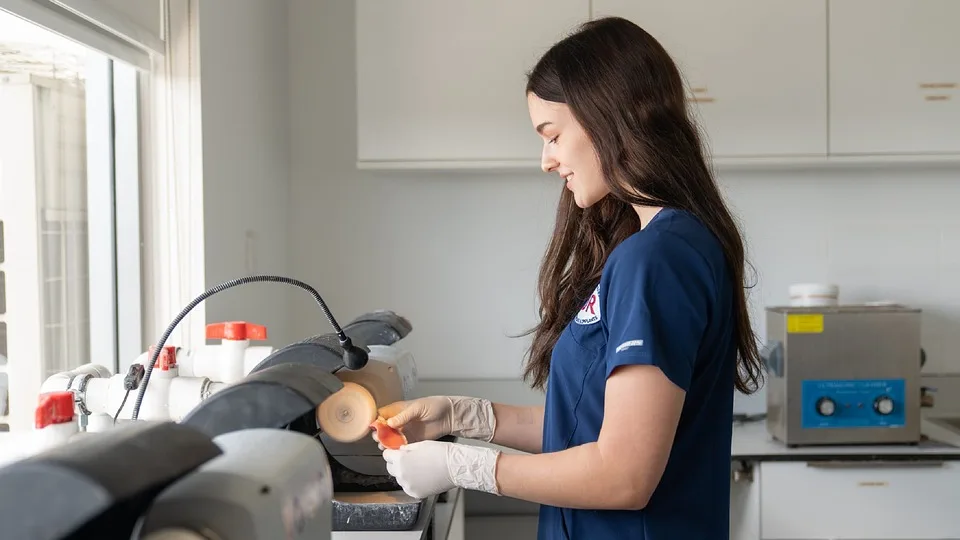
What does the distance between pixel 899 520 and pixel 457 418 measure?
55.4 inches

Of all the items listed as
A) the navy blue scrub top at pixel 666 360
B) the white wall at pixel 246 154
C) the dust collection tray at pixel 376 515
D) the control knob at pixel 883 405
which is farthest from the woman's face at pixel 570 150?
the control knob at pixel 883 405

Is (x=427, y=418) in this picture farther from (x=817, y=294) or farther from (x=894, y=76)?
(x=894, y=76)

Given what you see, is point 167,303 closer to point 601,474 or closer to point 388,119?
point 388,119

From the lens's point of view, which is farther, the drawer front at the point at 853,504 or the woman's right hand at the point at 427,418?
the drawer front at the point at 853,504

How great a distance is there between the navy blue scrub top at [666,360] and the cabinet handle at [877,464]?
3.87 ft

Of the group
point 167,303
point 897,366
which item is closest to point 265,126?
point 167,303

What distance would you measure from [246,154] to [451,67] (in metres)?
0.61

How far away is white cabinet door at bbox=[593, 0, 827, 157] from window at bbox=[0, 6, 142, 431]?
4.36 ft

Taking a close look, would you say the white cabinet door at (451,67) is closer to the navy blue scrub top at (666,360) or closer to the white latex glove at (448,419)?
the white latex glove at (448,419)

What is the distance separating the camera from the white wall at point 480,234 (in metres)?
2.87

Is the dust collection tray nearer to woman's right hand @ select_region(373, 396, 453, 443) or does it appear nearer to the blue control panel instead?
woman's right hand @ select_region(373, 396, 453, 443)

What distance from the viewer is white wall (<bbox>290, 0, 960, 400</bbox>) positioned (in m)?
2.87

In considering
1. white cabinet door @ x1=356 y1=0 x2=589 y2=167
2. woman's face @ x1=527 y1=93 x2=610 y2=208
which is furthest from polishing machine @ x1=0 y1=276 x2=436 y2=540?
white cabinet door @ x1=356 y1=0 x2=589 y2=167

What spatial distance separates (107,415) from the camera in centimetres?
128
